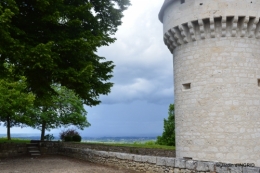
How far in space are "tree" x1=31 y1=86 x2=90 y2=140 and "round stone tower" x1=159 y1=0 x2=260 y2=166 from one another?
62.0 ft

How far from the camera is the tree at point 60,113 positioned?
27719mm

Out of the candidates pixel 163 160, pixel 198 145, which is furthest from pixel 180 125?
pixel 163 160

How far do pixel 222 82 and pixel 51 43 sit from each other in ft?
23.1

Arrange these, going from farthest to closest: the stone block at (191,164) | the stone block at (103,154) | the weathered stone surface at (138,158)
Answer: the stone block at (103,154)
the weathered stone surface at (138,158)
the stone block at (191,164)

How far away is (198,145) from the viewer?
34.9 ft

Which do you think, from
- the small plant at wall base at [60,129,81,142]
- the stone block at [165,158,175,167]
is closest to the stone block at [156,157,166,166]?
the stone block at [165,158,175,167]

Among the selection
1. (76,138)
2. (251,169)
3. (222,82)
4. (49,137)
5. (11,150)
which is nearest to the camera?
(251,169)

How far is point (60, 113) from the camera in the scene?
1126 inches

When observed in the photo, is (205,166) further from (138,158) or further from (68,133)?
(68,133)

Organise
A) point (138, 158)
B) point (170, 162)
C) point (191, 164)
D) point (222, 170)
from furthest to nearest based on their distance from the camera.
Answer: point (138, 158) < point (170, 162) < point (191, 164) < point (222, 170)

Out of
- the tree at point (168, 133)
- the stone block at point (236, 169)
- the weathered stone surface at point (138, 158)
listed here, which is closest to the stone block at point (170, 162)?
the weathered stone surface at point (138, 158)

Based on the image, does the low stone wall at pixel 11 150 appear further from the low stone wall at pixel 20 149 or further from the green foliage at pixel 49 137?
the green foliage at pixel 49 137

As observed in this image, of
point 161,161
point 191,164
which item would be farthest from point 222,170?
point 161,161

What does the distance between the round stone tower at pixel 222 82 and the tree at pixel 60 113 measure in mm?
18912
